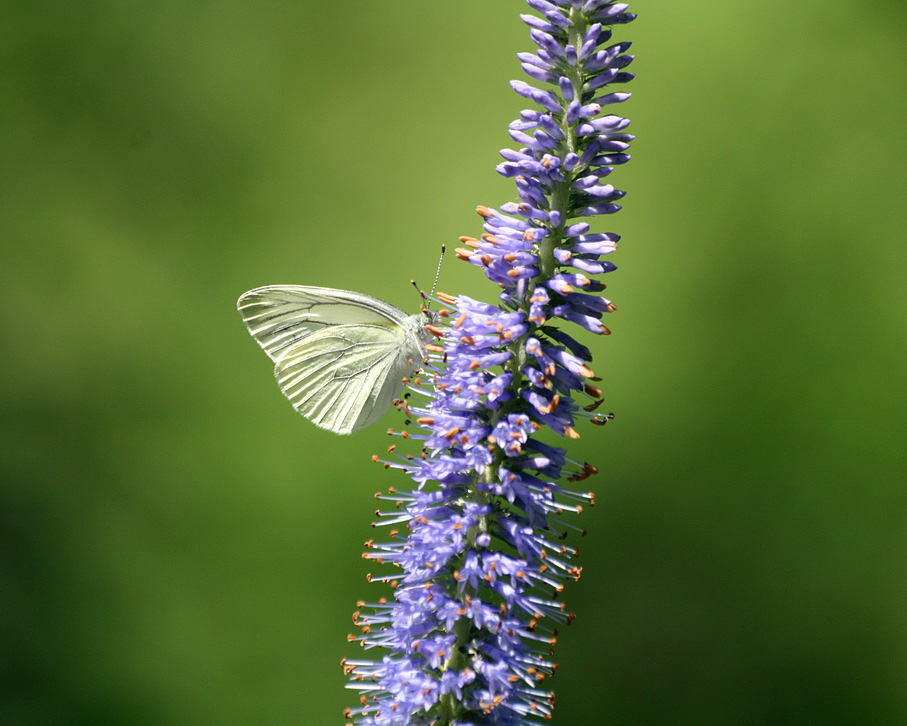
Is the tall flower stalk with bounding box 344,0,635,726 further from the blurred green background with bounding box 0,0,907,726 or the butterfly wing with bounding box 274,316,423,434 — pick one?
the blurred green background with bounding box 0,0,907,726

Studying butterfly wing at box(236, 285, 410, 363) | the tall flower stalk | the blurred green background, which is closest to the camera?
the tall flower stalk

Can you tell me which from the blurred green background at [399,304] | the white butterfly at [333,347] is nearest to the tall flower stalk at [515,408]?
the white butterfly at [333,347]

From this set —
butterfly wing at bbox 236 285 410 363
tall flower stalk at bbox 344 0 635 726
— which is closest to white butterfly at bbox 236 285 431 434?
butterfly wing at bbox 236 285 410 363

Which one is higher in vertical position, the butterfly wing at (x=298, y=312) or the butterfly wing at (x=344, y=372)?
the butterfly wing at (x=298, y=312)

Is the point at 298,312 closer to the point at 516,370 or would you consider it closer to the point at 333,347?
the point at 333,347

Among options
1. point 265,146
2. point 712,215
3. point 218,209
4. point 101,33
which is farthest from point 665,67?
point 101,33

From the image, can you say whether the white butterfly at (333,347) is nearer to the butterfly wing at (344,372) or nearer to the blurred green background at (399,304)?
the butterfly wing at (344,372)

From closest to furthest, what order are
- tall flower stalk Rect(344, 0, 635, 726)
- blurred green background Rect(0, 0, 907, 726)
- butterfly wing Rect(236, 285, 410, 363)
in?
tall flower stalk Rect(344, 0, 635, 726)
butterfly wing Rect(236, 285, 410, 363)
blurred green background Rect(0, 0, 907, 726)
